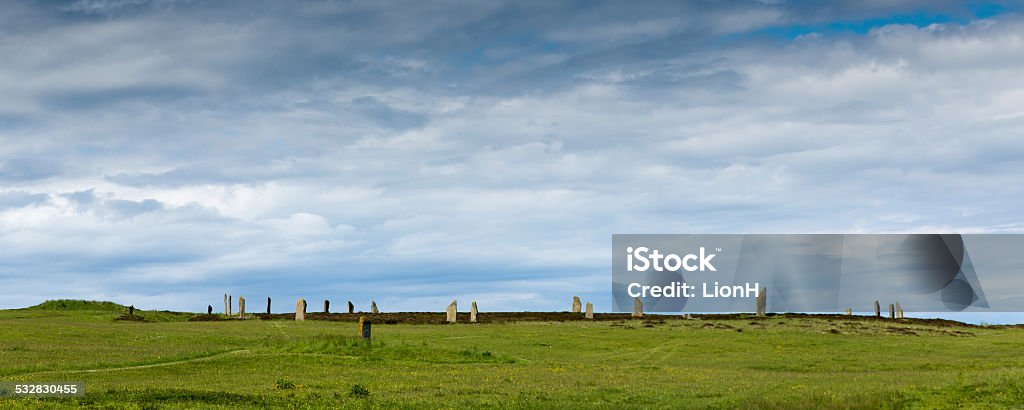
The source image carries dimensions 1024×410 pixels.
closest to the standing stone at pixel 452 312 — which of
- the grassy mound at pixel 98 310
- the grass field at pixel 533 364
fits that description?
the grass field at pixel 533 364

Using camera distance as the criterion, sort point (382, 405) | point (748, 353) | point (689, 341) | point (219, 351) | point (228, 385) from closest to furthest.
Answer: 1. point (382, 405)
2. point (228, 385)
3. point (219, 351)
4. point (748, 353)
5. point (689, 341)

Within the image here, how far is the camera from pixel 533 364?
144ft

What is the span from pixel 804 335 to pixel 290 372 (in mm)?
40047

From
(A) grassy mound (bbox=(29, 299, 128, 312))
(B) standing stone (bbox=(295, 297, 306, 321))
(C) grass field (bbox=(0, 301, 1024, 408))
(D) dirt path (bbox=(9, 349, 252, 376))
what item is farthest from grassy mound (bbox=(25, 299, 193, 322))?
(D) dirt path (bbox=(9, 349, 252, 376))

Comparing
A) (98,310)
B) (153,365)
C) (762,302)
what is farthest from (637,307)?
(98,310)

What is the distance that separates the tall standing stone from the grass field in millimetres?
7064

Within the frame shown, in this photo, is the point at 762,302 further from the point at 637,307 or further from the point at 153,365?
the point at 153,365

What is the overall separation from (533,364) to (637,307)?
39.0m

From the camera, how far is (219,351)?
4431 centimetres

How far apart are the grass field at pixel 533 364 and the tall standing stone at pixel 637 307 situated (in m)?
7.06

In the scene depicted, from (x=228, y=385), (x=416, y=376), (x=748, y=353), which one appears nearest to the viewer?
(x=228, y=385)

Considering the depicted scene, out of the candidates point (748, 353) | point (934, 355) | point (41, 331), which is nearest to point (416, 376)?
point (748, 353)

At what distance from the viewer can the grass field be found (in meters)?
25.9

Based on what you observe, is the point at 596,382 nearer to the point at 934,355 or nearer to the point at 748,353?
the point at 748,353
